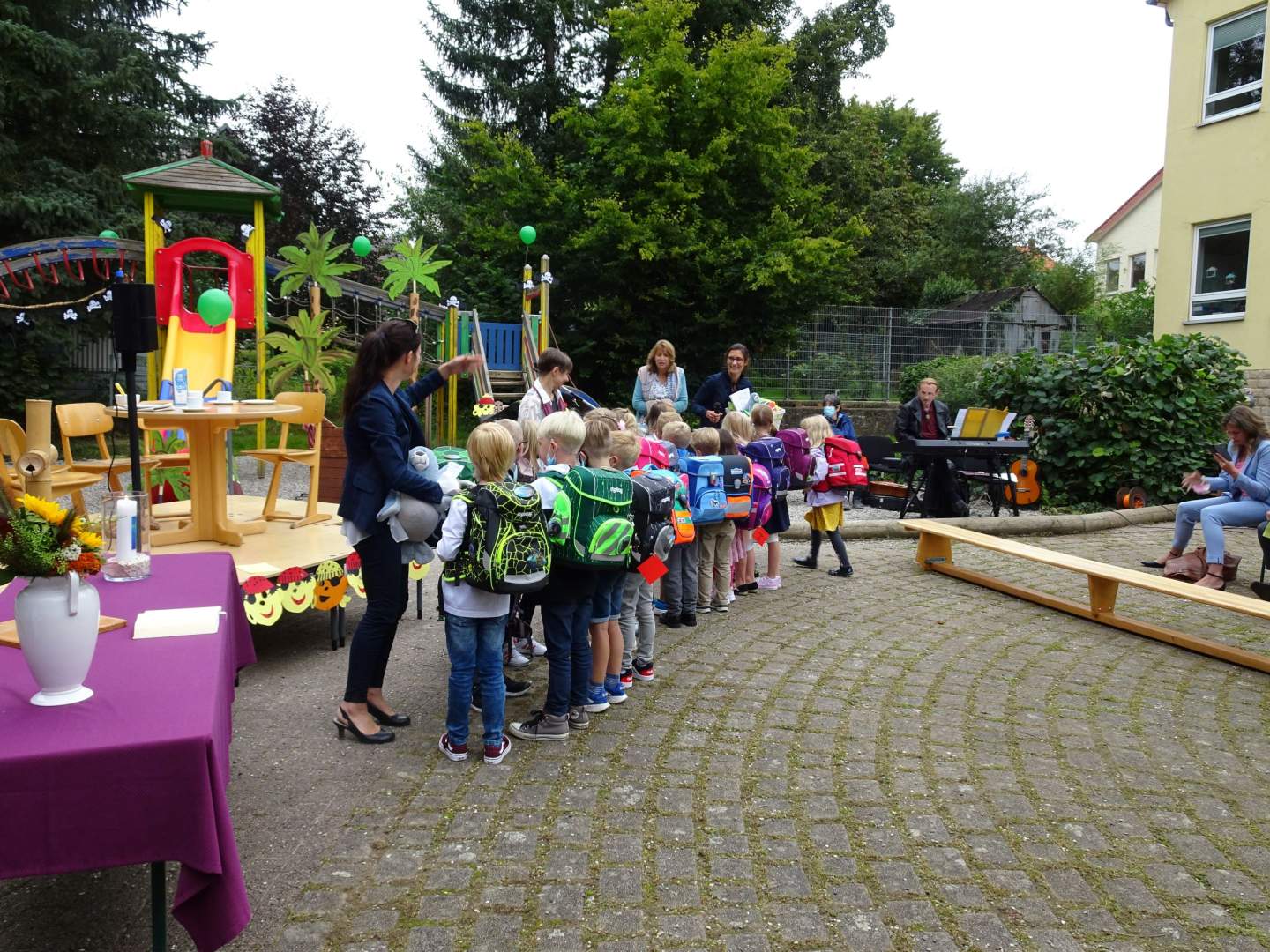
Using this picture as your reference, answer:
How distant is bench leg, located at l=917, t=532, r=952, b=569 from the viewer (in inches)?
325

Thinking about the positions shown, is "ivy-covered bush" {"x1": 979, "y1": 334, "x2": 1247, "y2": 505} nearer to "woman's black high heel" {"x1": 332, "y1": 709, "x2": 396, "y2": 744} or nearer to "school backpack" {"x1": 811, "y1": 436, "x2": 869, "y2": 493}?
"school backpack" {"x1": 811, "y1": 436, "x2": 869, "y2": 493}

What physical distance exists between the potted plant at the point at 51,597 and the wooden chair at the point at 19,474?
4577 mm

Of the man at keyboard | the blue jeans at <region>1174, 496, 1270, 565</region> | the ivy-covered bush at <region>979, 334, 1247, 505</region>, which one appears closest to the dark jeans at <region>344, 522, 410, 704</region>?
the blue jeans at <region>1174, 496, 1270, 565</region>

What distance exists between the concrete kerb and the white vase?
7.55 metres

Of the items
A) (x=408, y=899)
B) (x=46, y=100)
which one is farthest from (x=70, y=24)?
(x=408, y=899)

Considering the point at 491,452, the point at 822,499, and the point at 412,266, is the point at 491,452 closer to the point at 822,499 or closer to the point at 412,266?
the point at 822,499

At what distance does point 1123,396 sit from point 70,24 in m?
20.6

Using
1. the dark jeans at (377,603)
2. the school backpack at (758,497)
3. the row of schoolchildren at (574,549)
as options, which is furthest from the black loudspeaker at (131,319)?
the school backpack at (758,497)

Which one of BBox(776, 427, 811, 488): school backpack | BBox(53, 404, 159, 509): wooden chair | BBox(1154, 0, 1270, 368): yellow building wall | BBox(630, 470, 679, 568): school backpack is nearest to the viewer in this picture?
Result: BBox(630, 470, 679, 568): school backpack

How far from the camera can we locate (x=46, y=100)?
55.6ft

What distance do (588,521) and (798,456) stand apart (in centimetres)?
357

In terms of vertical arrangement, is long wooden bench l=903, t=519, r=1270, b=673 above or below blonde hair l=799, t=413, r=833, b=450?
below

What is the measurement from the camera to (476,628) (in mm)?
4008

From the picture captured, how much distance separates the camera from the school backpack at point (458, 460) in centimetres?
475
